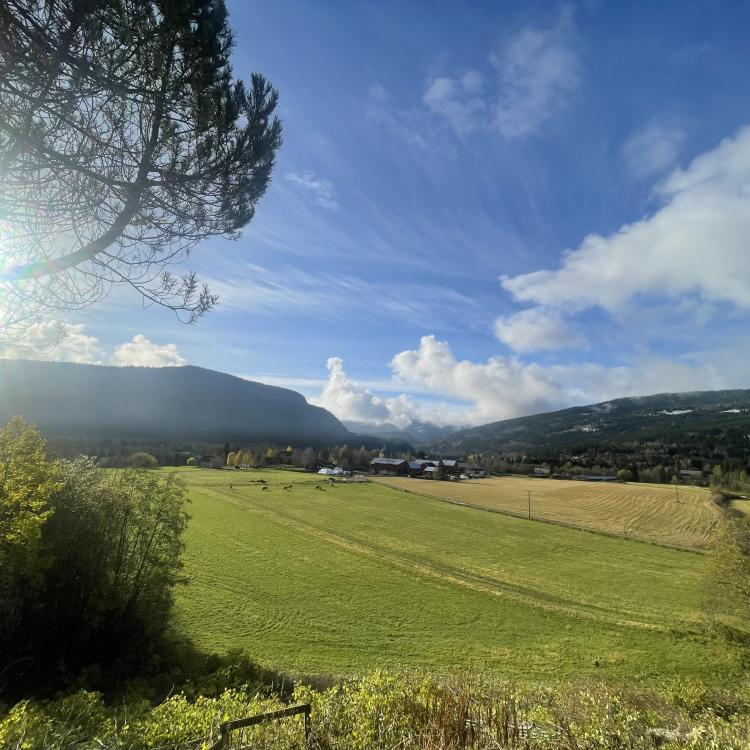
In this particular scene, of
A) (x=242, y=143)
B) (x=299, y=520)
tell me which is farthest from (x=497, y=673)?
(x=299, y=520)

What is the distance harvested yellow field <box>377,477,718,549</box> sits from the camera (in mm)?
62188

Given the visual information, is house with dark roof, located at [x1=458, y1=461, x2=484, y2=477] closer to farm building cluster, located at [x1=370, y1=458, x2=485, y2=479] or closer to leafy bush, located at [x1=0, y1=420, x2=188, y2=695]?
farm building cluster, located at [x1=370, y1=458, x2=485, y2=479]

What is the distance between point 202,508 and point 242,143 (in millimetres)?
68051

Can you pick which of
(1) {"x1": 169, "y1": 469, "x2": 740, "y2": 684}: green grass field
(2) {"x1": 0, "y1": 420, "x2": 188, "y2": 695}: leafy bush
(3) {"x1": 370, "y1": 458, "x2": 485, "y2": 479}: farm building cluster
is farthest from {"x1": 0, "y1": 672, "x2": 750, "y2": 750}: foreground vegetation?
(3) {"x1": 370, "y1": 458, "x2": 485, "y2": 479}: farm building cluster

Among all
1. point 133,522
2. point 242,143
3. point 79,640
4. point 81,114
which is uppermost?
point 242,143

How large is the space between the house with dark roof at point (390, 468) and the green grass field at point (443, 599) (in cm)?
9361

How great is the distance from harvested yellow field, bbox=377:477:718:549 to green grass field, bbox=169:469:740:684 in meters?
9.23

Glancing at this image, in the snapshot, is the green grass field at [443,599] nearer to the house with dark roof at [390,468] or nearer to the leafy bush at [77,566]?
the leafy bush at [77,566]

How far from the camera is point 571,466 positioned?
179875 mm

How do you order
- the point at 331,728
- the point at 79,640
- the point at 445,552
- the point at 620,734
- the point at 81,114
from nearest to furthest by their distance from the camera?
the point at 620,734 < the point at 331,728 < the point at 81,114 < the point at 79,640 < the point at 445,552

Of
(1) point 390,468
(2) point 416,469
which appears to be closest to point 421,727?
(1) point 390,468

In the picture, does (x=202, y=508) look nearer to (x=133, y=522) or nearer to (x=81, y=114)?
(x=133, y=522)

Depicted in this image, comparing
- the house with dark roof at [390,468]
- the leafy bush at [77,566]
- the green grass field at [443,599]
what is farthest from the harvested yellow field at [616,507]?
the leafy bush at [77,566]

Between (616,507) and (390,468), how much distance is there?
8594 centimetres
